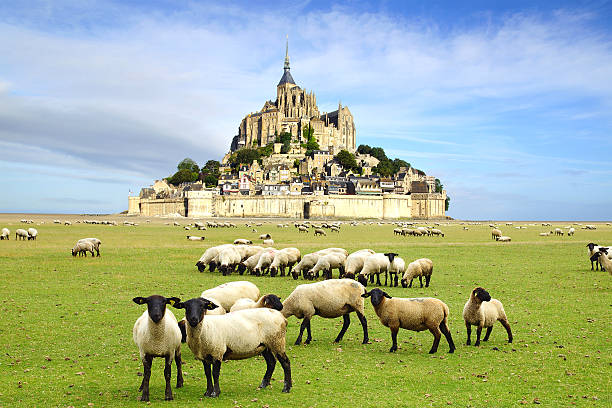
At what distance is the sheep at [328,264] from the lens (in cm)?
1908

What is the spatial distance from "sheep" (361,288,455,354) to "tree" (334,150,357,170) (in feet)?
483

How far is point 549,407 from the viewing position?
23.2ft

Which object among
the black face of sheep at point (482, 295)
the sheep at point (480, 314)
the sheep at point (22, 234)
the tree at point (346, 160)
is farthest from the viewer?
the tree at point (346, 160)

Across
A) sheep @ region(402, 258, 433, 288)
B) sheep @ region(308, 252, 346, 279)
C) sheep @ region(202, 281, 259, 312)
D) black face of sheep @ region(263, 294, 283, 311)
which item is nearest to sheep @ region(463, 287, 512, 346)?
black face of sheep @ region(263, 294, 283, 311)

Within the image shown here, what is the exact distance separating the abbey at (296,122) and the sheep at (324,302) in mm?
157843

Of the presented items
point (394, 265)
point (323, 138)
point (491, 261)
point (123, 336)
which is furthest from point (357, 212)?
point (123, 336)

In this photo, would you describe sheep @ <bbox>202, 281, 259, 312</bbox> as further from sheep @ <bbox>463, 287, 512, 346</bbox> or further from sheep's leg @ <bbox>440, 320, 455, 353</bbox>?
sheep @ <bbox>463, 287, 512, 346</bbox>

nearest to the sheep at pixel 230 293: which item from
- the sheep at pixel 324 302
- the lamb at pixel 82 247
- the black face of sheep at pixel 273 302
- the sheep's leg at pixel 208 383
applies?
the sheep at pixel 324 302

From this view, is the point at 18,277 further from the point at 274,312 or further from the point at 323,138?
the point at 323,138

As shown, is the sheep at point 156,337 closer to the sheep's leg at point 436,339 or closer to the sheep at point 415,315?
the sheep at point 415,315

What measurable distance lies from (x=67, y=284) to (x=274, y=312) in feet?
40.1

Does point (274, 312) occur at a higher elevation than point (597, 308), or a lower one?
higher

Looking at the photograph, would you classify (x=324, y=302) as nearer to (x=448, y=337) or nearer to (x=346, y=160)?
(x=448, y=337)

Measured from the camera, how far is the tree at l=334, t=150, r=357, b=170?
514 ft
